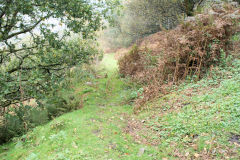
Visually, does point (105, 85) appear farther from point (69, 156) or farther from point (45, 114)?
point (69, 156)

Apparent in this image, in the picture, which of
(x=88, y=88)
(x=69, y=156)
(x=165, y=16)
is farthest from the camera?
(x=165, y=16)

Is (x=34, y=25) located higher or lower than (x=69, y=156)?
higher

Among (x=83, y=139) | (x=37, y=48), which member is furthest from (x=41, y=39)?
(x=83, y=139)

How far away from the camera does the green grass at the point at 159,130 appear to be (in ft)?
13.5

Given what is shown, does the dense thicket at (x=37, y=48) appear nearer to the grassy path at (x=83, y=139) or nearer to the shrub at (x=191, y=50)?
the grassy path at (x=83, y=139)

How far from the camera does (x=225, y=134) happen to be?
4.19 metres

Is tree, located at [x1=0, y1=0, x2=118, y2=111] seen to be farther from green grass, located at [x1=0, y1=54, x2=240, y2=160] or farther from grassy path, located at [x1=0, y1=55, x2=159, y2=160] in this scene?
green grass, located at [x1=0, y1=54, x2=240, y2=160]

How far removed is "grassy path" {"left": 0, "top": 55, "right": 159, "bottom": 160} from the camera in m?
4.15

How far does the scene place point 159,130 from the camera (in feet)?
17.4

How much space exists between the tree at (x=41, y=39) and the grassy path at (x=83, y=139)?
1.32 meters

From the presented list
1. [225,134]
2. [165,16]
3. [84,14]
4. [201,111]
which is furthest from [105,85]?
[165,16]

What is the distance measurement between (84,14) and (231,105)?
6037 mm

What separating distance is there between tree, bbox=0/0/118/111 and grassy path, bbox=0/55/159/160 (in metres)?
1.32

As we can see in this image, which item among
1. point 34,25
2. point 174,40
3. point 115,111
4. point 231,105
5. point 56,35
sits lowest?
point 115,111
